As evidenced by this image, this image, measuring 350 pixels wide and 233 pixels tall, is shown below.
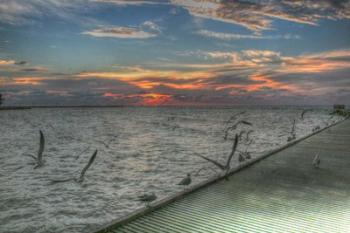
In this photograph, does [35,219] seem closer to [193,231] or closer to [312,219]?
[193,231]

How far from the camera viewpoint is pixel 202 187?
12219 millimetres

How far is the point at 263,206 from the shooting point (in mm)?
10016

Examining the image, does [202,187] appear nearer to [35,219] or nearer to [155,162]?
[35,219]

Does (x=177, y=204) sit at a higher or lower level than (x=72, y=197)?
Result: higher

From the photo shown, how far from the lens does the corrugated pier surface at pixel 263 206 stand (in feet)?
28.1

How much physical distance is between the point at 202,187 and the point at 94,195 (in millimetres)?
6431

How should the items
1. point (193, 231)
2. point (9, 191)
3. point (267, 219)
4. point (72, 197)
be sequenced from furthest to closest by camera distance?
1. point (9, 191)
2. point (72, 197)
3. point (267, 219)
4. point (193, 231)

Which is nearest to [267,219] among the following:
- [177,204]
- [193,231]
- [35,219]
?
[193,231]

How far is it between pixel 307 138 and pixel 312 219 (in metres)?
22.1

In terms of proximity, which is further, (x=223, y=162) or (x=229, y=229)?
(x=223, y=162)

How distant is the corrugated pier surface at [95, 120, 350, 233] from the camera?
8.56 metres

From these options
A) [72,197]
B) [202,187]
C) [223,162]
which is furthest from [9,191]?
[223,162]

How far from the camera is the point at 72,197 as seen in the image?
53.1 ft

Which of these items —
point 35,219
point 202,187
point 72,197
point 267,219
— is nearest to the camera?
point 267,219
